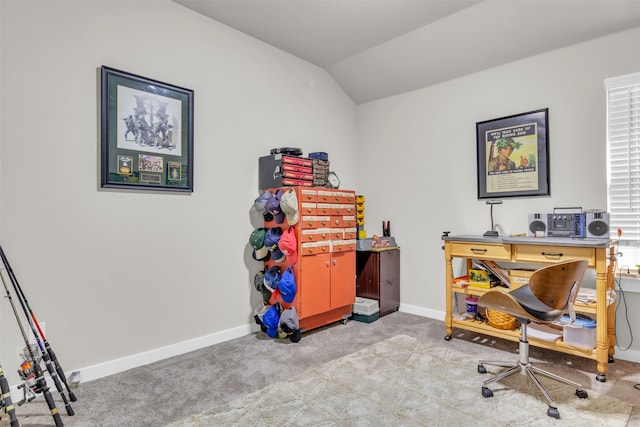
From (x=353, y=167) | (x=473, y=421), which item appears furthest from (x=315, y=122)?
(x=473, y=421)

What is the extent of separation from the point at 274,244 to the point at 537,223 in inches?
85.8

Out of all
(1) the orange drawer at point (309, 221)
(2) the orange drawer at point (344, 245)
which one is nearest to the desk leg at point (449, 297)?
(2) the orange drawer at point (344, 245)

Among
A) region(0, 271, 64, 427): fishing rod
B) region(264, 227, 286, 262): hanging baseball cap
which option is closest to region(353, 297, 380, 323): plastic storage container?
region(264, 227, 286, 262): hanging baseball cap

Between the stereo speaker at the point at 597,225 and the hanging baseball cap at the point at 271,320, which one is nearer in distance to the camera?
the stereo speaker at the point at 597,225

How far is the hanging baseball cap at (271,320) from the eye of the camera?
3.14 metres

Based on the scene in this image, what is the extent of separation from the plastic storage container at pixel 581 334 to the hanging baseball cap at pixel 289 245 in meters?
2.05

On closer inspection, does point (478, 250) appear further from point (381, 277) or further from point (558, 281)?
point (381, 277)

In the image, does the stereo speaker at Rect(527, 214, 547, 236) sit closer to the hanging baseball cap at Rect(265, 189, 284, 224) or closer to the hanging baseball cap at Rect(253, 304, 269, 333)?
the hanging baseball cap at Rect(265, 189, 284, 224)

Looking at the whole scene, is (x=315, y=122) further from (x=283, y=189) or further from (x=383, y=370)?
(x=383, y=370)

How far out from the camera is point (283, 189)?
128 inches

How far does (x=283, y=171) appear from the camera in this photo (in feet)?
10.7

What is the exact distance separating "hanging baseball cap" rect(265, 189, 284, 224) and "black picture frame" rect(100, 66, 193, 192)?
2.19ft

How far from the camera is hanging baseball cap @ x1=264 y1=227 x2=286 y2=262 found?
3223 mm

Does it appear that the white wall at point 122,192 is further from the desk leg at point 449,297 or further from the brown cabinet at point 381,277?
the desk leg at point 449,297
